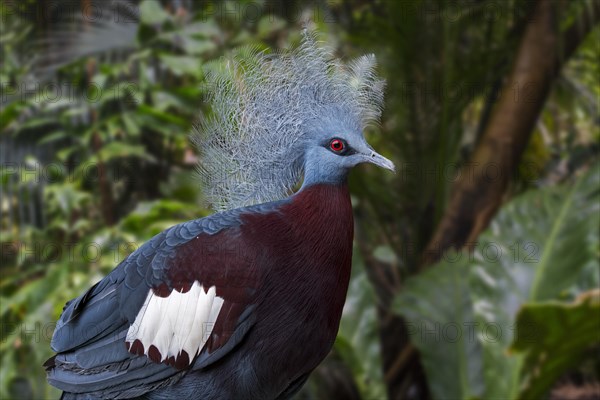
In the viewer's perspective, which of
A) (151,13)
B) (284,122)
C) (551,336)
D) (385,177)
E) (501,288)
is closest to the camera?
(284,122)

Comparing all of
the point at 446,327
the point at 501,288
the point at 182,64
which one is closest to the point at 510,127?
the point at 501,288

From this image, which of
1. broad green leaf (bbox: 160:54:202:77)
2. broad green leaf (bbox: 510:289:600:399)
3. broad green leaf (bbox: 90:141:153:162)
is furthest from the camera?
broad green leaf (bbox: 90:141:153:162)

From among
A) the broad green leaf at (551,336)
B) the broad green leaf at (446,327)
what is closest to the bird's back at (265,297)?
the broad green leaf at (551,336)

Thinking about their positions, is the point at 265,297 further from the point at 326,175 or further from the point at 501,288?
the point at 501,288

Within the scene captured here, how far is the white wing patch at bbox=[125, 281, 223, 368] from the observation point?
3.89 feet

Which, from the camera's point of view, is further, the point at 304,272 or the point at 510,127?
the point at 510,127

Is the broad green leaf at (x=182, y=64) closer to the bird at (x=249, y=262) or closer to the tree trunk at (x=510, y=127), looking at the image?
the tree trunk at (x=510, y=127)

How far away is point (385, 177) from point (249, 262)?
257cm

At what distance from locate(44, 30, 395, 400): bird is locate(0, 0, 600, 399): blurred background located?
4.86 feet

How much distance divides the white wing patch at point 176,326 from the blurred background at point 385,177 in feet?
5.07

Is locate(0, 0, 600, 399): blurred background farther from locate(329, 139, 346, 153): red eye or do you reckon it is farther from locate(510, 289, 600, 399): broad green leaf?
locate(329, 139, 346, 153): red eye

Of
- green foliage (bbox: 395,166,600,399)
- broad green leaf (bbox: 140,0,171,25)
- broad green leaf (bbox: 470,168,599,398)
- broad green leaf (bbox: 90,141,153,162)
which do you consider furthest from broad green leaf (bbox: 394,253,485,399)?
broad green leaf (bbox: 140,0,171,25)

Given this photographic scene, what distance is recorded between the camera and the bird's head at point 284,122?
3.98 feet

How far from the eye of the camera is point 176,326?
120 centimetres
